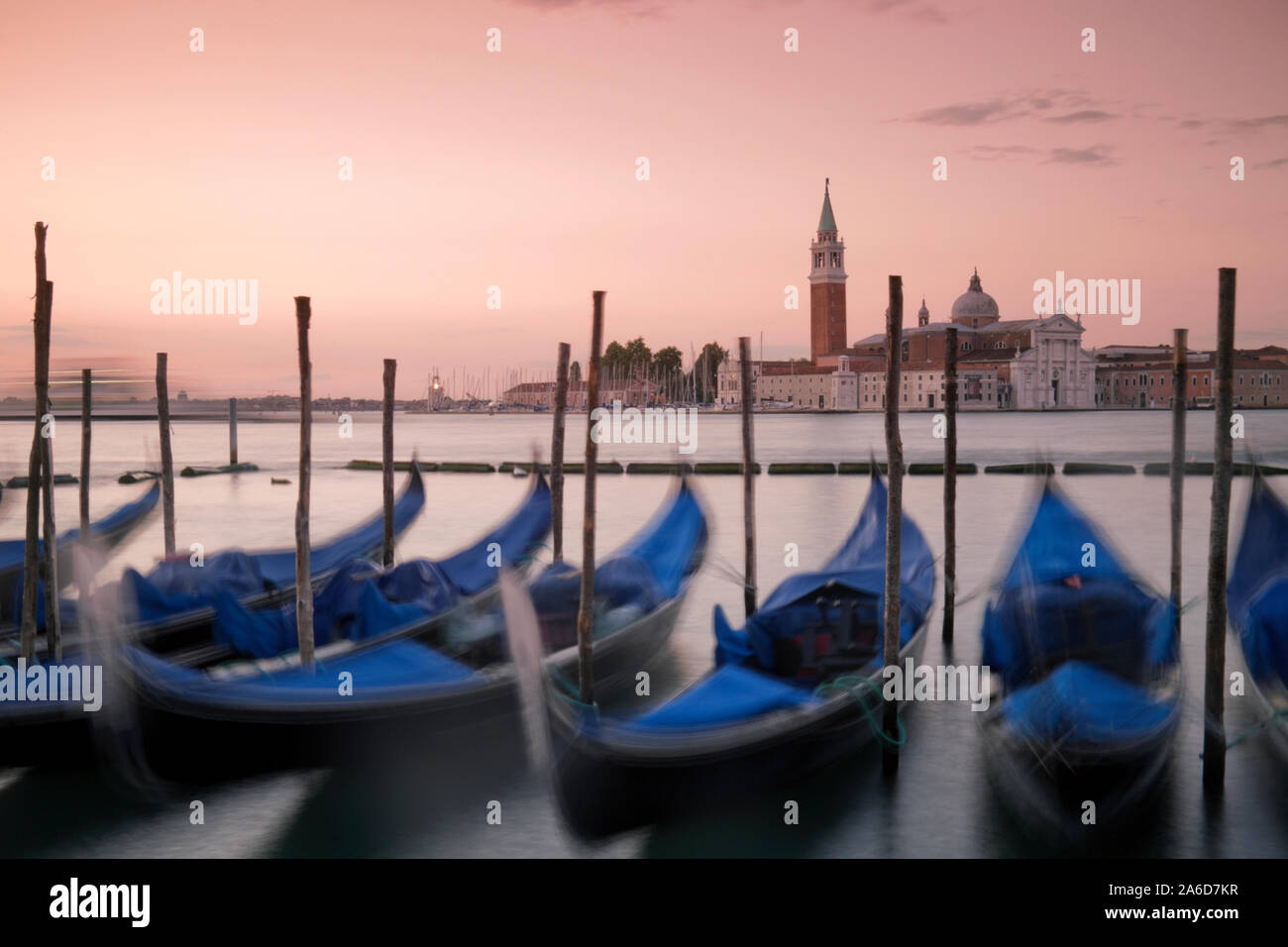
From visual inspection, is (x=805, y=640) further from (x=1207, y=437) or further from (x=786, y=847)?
(x=1207, y=437)

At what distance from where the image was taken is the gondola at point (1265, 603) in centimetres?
574

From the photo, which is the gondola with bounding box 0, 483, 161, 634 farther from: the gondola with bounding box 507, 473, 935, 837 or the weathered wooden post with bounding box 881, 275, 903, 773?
the weathered wooden post with bounding box 881, 275, 903, 773

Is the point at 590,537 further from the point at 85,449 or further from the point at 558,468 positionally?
the point at 85,449

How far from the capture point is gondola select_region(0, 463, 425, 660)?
253 inches

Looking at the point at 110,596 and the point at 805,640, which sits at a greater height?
the point at 110,596

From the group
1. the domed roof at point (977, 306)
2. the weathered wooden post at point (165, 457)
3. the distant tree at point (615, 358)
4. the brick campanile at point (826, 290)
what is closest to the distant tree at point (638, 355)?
the distant tree at point (615, 358)

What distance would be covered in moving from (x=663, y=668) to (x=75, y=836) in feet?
12.2

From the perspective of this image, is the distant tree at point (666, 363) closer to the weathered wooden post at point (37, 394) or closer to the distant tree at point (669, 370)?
the distant tree at point (669, 370)

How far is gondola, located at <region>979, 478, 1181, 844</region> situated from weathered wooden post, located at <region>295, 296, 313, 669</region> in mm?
3442

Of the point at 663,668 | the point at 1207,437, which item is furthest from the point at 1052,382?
the point at 663,668

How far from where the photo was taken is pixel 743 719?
4.59m

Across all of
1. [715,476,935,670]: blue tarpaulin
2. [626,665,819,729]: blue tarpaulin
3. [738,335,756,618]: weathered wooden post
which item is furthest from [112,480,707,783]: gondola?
[738,335,756,618]: weathered wooden post

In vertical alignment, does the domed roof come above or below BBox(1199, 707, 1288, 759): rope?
above

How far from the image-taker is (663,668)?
7508 mm
